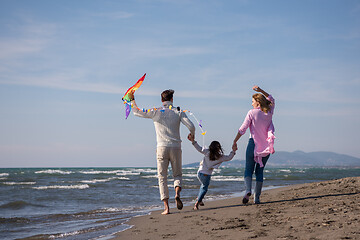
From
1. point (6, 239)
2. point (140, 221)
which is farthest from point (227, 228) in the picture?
point (6, 239)

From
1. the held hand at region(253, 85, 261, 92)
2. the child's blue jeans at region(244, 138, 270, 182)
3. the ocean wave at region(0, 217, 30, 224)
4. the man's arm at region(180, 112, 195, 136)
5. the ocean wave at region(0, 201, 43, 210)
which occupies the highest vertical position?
the held hand at region(253, 85, 261, 92)

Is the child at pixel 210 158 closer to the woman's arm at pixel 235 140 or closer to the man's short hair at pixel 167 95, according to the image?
the woman's arm at pixel 235 140

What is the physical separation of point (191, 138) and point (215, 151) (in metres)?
0.56

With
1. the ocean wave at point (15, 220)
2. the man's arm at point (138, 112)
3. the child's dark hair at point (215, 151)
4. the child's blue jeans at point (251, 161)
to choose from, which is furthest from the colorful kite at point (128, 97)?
the ocean wave at point (15, 220)

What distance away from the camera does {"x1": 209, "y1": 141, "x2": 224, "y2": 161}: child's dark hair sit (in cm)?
604

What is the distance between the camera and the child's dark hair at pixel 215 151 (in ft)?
19.8

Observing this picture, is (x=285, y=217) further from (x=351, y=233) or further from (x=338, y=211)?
(x=351, y=233)

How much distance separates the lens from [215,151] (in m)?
6.04

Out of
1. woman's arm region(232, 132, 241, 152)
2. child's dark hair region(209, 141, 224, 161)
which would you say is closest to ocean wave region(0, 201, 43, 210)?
child's dark hair region(209, 141, 224, 161)

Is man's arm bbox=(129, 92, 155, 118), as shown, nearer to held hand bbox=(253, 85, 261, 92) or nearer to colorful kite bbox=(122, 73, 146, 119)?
colorful kite bbox=(122, 73, 146, 119)

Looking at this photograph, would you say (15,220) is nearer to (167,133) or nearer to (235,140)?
(167,133)

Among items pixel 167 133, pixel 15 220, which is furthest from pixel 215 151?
pixel 15 220

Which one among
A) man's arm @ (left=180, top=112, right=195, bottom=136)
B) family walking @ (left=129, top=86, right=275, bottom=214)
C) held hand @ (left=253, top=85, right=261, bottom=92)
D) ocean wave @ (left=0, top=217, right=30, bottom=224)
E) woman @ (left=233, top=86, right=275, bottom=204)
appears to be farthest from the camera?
ocean wave @ (left=0, top=217, right=30, bottom=224)

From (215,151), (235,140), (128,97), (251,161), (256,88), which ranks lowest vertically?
(251,161)
